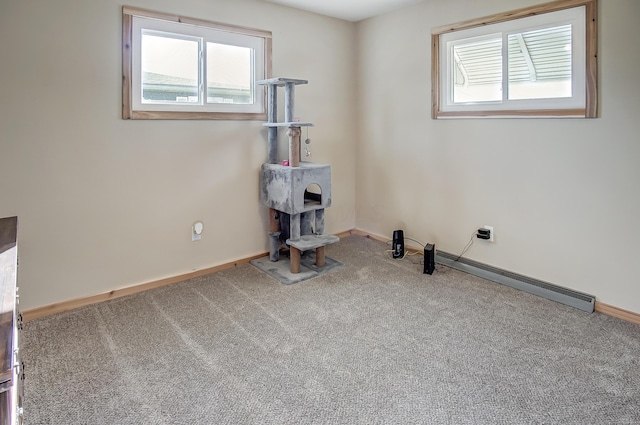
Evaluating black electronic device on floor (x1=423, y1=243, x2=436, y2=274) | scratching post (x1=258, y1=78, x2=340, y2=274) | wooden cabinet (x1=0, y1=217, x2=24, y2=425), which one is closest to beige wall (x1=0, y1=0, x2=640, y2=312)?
scratching post (x1=258, y1=78, x2=340, y2=274)

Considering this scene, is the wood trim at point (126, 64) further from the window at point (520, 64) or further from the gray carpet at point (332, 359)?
the window at point (520, 64)

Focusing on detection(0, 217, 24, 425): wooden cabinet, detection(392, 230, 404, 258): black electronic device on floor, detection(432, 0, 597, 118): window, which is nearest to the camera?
detection(0, 217, 24, 425): wooden cabinet

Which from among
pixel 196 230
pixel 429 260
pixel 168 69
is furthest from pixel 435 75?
pixel 196 230

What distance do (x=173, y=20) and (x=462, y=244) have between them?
298 cm

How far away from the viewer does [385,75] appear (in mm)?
4098

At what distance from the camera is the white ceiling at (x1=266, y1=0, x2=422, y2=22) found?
3.64 meters

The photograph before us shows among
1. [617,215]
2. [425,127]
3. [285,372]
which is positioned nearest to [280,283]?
[285,372]

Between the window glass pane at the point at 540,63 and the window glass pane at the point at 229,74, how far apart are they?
2.15 metres

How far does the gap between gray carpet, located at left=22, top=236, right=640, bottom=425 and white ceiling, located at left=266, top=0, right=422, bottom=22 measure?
8.17ft

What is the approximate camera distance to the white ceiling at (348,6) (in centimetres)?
364

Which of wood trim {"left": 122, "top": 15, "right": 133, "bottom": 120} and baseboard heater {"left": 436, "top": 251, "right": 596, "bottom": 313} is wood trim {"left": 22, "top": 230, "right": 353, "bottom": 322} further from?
baseboard heater {"left": 436, "top": 251, "right": 596, "bottom": 313}

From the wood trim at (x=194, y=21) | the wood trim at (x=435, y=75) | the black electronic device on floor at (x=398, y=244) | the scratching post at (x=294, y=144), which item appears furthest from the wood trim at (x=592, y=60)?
the wood trim at (x=194, y=21)

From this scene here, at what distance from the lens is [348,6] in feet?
12.3

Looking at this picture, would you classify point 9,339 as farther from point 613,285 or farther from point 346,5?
point 346,5
